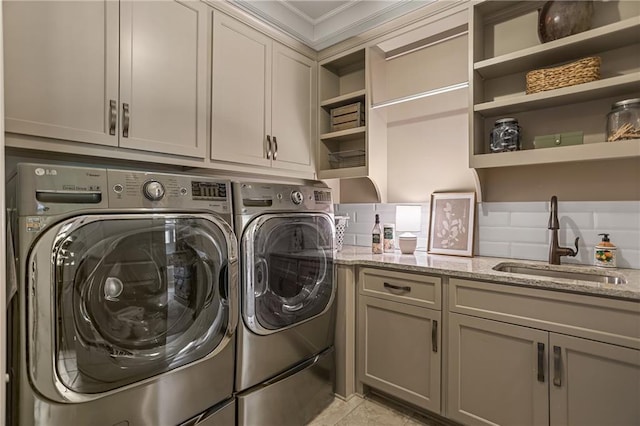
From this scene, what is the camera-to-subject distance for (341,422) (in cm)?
186

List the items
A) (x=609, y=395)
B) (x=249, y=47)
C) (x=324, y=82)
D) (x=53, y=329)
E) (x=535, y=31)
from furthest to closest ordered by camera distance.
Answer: (x=324, y=82)
(x=249, y=47)
(x=535, y=31)
(x=609, y=395)
(x=53, y=329)

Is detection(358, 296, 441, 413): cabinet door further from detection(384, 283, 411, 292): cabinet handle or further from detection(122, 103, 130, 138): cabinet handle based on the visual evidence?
detection(122, 103, 130, 138): cabinet handle

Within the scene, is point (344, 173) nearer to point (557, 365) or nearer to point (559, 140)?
point (559, 140)

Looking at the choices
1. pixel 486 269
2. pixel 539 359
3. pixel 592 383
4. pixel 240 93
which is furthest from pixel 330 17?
pixel 592 383

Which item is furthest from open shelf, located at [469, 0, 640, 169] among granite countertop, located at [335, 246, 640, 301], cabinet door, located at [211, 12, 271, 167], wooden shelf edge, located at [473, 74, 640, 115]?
cabinet door, located at [211, 12, 271, 167]

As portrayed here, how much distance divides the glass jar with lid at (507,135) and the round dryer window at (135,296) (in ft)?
5.20

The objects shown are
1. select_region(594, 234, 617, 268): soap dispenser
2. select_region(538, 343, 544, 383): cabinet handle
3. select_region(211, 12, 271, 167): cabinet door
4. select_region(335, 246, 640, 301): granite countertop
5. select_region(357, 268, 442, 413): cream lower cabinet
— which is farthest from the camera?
select_region(211, 12, 271, 167): cabinet door

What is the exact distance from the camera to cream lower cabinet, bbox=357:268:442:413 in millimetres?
1759

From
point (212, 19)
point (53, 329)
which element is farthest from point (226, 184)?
point (212, 19)

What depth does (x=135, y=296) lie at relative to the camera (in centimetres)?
122

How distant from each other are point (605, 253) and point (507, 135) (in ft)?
2.56

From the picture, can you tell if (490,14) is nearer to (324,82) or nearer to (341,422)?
Result: (324,82)

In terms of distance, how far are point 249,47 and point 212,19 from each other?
0.88ft

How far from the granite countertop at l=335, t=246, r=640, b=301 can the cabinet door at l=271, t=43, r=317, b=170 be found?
800 mm
